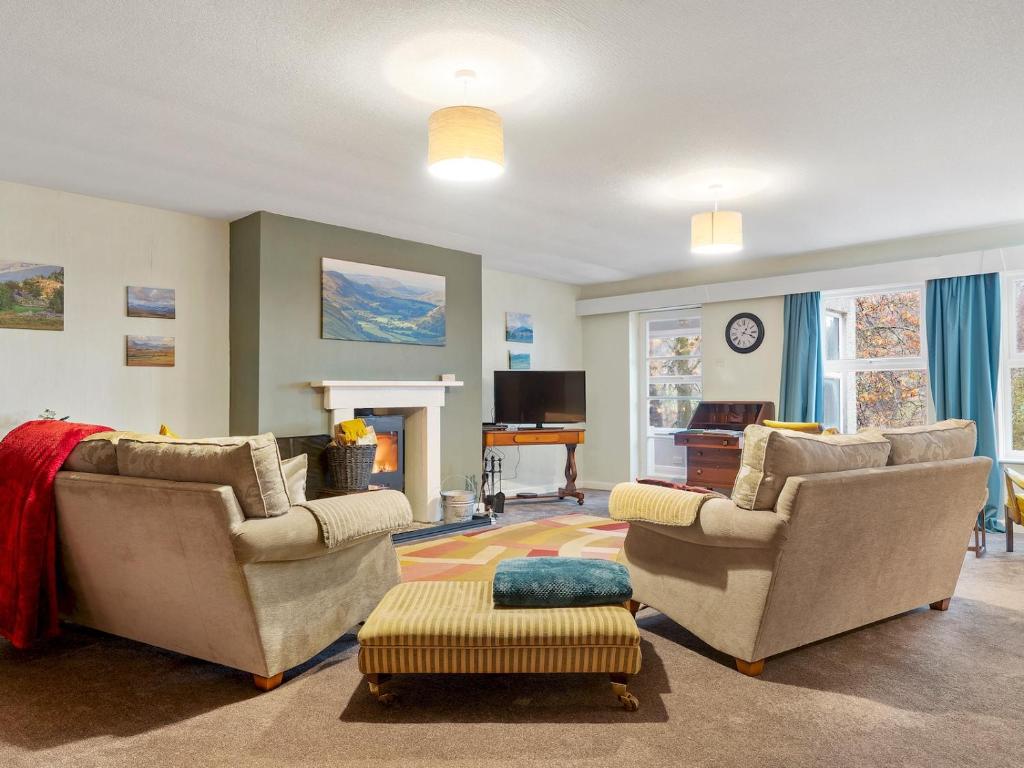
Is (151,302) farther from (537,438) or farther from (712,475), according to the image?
(712,475)

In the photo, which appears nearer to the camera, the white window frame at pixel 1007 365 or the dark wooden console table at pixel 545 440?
the white window frame at pixel 1007 365

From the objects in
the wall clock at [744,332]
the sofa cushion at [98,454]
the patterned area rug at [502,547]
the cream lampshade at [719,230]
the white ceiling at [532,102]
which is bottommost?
the patterned area rug at [502,547]

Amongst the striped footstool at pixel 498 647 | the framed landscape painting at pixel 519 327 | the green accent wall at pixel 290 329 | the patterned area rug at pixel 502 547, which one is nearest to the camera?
the striped footstool at pixel 498 647

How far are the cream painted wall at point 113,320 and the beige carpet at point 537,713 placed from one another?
1.99m

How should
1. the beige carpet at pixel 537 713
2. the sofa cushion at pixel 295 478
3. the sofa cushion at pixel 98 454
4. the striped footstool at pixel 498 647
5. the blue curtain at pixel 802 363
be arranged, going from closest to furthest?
the beige carpet at pixel 537 713, the striped footstool at pixel 498 647, the sofa cushion at pixel 98 454, the sofa cushion at pixel 295 478, the blue curtain at pixel 802 363

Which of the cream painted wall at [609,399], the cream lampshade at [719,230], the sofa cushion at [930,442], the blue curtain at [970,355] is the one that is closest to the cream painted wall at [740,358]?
the cream painted wall at [609,399]

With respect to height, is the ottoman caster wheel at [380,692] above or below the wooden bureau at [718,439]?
below

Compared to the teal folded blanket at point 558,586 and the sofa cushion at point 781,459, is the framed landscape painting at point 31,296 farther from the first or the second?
the sofa cushion at point 781,459

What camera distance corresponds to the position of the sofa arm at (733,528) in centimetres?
241

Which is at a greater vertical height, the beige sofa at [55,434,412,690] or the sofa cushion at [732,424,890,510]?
the sofa cushion at [732,424,890,510]

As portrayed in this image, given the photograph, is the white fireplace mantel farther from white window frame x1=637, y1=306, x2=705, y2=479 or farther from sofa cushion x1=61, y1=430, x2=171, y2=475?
sofa cushion x1=61, y1=430, x2=171, y2=475

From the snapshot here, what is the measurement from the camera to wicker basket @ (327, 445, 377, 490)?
4938 millimetres

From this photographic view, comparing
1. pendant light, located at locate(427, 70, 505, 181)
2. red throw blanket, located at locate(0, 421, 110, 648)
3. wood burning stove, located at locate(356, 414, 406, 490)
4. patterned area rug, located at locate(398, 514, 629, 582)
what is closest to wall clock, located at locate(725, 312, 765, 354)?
patterned area rug, located at locate(398, 514, 629, 582)

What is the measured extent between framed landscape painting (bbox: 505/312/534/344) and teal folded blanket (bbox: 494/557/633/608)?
15.7 feet
